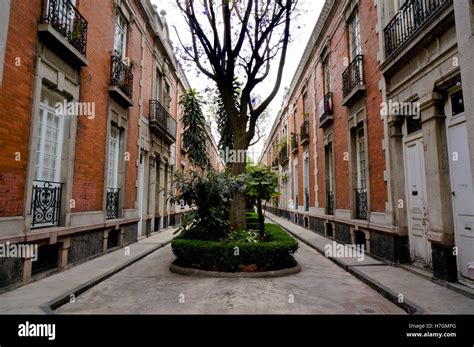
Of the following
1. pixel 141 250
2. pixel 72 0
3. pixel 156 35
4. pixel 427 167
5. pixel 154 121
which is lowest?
pixel 141 250

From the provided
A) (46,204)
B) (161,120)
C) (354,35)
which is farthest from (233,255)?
(161,120)

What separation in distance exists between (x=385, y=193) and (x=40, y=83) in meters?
8.69

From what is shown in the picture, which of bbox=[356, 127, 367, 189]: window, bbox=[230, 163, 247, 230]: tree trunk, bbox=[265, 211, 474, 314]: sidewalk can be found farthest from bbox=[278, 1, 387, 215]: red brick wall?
bbox=[230, 163, 247, 230]: tree trunk

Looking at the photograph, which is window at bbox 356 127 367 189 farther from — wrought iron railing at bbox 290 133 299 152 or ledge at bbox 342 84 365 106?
wrought iron railing at bbox 290 133 299 152

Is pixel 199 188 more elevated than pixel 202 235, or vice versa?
pixel 199 188

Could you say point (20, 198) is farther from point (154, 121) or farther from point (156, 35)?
point (156, 35)

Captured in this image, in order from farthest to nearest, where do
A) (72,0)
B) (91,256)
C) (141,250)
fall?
(141,250), (91,256), (72,0)

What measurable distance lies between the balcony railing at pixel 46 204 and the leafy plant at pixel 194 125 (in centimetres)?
1203

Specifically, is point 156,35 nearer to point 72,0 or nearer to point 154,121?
point 154,121

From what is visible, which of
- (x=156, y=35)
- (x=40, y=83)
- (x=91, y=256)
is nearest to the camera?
(x=40, y=83)

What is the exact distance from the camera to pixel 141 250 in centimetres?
970

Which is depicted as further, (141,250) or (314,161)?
(314,161)

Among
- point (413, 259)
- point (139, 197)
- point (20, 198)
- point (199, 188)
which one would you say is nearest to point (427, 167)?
point (413, 259)

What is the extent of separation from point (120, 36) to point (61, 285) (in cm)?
899
